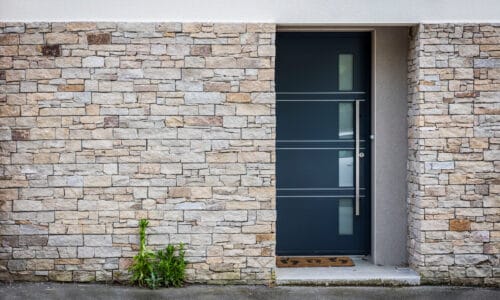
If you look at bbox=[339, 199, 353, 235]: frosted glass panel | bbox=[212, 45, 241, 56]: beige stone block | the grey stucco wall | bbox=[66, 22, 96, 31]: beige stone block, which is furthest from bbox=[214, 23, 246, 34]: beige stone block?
bbox=[339, 199, 353, 235]: frosted glass panel

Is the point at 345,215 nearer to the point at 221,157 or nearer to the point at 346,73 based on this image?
the point at 346,73

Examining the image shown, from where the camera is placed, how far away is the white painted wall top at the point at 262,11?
7398 mm

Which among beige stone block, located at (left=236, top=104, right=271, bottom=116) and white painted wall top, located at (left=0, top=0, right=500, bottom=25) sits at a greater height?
white painted wall top, located at (left=0, top=0, right=500, bottom=25)

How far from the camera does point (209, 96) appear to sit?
24.5 feet

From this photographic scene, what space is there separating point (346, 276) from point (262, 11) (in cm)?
301

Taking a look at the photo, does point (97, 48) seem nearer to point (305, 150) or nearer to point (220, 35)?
point (220, 35)

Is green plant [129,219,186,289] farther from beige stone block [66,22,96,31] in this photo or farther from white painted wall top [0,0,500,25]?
white painted wall top [0,0,500,25]

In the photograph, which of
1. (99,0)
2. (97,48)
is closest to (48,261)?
(97,48)

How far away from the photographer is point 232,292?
7250mm

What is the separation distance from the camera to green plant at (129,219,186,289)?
7.34m

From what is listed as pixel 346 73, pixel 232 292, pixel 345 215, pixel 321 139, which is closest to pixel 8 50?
pixel 232 292

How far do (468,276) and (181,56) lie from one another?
3900mm

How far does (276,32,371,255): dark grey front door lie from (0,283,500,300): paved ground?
3.53ft

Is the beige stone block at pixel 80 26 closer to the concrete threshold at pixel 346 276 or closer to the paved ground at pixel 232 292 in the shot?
the paved ground at pixel 232 292
